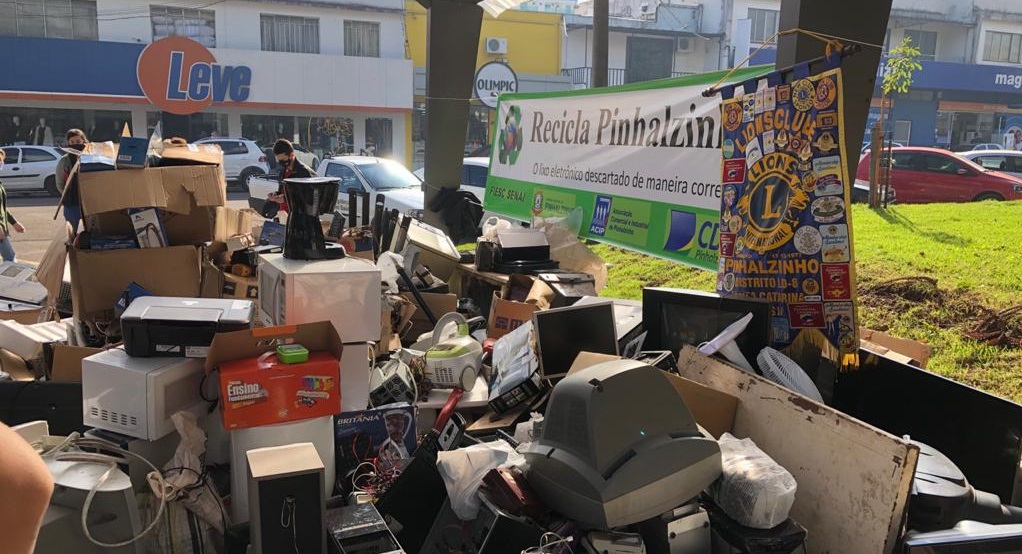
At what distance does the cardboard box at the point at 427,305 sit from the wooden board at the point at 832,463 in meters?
2.52

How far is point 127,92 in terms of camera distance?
20.3 m

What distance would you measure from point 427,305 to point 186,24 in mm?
19885

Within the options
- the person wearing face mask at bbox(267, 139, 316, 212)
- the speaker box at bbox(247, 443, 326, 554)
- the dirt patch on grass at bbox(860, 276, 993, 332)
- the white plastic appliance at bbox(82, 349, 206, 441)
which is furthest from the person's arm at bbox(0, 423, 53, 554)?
the person wearing face mask at bbox(267, 139, 316, 212)

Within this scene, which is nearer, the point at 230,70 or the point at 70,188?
the point at 70,188

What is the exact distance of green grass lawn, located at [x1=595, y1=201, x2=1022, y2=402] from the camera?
4.41 m

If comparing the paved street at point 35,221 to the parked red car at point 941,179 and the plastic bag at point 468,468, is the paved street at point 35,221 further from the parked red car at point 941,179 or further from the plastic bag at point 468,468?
the parked red car at point 941,179

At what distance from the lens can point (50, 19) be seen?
2008cm

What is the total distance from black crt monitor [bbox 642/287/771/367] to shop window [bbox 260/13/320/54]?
2111 cm

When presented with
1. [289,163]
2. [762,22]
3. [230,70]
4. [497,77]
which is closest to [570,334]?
[289,163]

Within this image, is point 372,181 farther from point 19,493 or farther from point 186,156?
point 19,493

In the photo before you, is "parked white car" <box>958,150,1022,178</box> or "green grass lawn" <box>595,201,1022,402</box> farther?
"parked white car" <box>958,150,1022,178</box>

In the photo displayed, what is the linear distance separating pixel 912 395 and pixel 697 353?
2.57 ft

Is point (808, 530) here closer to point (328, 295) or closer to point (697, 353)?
point (697, 353)

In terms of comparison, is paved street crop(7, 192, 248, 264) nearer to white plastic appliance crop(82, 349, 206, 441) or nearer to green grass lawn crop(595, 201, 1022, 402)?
white plastic appliance crop(82, 349, 206, 441)
